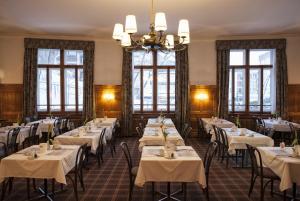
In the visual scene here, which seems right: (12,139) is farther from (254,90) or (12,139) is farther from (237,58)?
(254,90)

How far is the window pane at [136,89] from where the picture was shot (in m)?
12.6

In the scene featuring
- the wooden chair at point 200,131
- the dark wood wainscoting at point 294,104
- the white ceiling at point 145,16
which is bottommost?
the wooden chair at point 200,131

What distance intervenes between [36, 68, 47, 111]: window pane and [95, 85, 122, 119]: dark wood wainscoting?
216 cm

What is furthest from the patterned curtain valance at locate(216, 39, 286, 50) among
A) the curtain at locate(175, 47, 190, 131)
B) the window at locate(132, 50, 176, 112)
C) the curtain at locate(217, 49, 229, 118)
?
the window at locate(132, 50, 176, 112)

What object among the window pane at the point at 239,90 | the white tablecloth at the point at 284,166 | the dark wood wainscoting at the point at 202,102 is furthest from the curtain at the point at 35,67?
the white tablecloth at the point at 284,166

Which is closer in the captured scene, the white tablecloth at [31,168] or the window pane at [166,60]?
the white tablecloth at [31,168]

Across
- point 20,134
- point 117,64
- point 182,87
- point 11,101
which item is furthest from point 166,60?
point 20,134

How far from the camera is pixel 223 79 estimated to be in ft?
39.7

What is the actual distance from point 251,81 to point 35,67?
8667 mm

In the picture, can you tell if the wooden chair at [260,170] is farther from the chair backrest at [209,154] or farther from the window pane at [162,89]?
the window pane at [162,89]

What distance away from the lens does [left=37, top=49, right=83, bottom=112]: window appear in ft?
40.9

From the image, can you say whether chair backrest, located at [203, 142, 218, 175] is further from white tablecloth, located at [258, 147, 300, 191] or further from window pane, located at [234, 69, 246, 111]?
window pane, located at [234, 69, 246, 111]

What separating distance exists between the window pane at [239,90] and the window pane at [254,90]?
286 millimetres

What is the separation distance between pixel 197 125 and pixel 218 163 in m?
4.70
